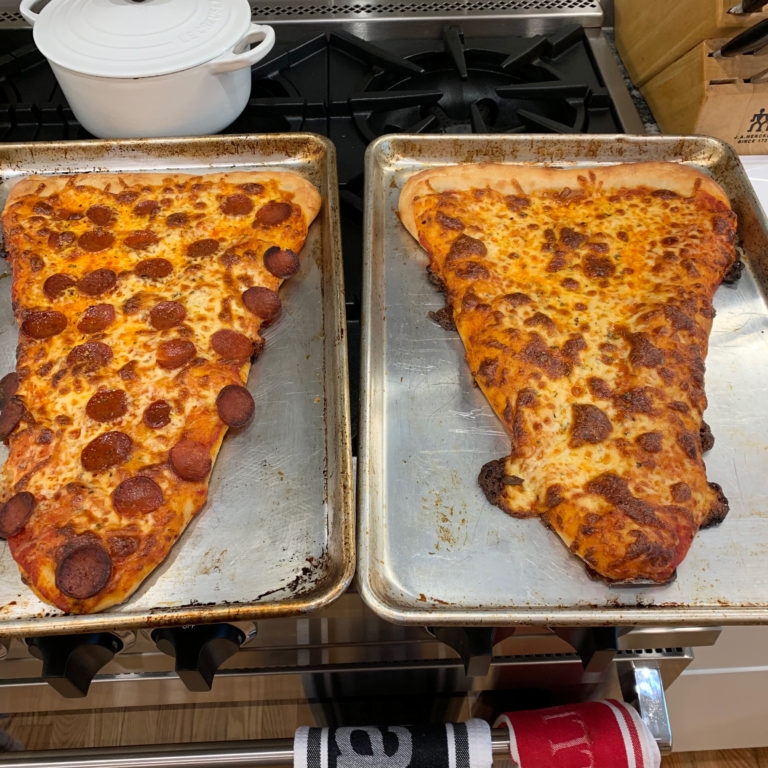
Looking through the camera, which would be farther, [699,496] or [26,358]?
[26,358]

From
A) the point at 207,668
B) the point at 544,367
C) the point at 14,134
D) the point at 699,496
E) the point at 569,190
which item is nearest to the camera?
the point at 207,668

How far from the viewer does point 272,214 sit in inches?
70.3

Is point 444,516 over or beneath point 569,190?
beneath

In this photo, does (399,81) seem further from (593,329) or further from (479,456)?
(479,456)

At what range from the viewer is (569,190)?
183 centimetres

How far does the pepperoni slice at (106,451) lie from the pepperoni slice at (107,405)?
0.15 ft

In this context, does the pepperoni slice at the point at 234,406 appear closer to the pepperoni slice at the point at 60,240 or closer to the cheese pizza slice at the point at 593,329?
the cheese pizza slice at the point at 593,329

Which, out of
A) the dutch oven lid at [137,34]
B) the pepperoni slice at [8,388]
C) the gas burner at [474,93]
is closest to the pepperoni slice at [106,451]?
the pepperoni slice at [8,388]

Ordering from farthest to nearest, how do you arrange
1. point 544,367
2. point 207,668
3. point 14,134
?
point 14,134
point 544,367
point 207,668

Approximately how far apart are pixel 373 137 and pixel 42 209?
920mm

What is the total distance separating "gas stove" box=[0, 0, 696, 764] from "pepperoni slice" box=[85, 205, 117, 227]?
0.41 metres

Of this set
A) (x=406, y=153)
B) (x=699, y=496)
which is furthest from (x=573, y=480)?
(x=406, y=153)

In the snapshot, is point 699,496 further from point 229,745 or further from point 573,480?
point 229,745

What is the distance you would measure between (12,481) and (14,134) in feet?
3.91
